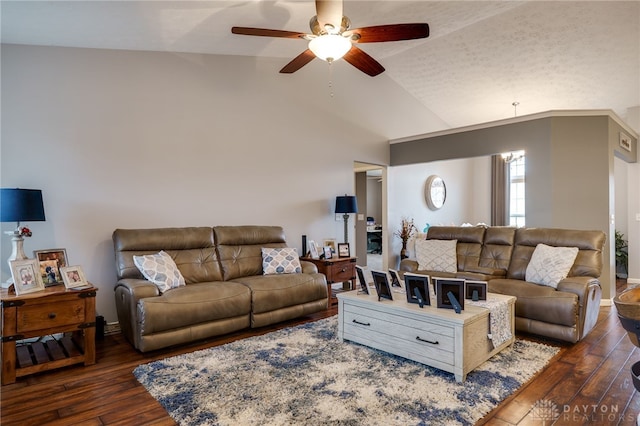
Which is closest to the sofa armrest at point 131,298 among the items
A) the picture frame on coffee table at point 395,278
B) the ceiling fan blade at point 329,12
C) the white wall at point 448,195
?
the picture frame on coffee table at point 395,278

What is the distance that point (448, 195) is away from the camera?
8023 millimetres

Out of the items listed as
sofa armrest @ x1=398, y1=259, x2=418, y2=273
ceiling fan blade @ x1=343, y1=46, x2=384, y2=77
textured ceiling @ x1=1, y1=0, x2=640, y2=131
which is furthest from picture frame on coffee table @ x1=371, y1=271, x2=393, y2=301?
textured ceiling @ x1=1, y1=0, x2=640, y2=131

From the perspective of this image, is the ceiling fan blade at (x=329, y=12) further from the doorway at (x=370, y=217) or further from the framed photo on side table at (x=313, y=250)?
the doorway at (x=370, y=217)

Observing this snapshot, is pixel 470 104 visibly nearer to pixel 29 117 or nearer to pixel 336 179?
pixel 336 179

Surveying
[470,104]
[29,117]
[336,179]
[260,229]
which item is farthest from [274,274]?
[470,104]

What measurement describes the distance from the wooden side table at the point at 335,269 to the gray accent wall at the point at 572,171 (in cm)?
251

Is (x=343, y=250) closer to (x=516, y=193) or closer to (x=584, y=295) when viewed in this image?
(x=584, y=295)

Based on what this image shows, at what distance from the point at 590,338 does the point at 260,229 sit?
356 centimetres

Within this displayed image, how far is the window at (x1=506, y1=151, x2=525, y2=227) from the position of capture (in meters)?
8.75

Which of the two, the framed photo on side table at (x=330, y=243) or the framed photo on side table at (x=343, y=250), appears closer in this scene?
A: the framed photo on side table at (x=343, y=250)

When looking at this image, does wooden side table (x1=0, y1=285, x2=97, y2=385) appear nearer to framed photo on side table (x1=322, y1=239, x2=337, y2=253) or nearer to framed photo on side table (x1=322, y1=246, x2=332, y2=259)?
framed photo on side table (x1=322, y1=246, x2=332, y2=259)

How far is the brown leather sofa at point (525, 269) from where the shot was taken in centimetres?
316

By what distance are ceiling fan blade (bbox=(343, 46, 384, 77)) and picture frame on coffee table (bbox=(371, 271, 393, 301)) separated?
181cm

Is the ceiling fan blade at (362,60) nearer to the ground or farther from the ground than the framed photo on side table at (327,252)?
farther from the ground
